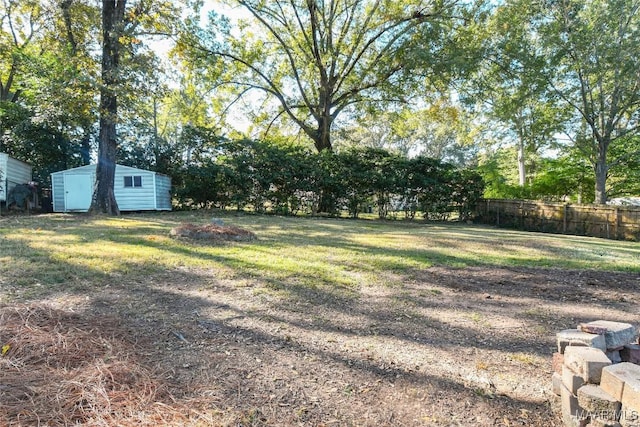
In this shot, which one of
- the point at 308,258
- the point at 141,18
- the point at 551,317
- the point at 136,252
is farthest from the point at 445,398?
the point at 141,18

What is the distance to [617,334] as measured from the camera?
1787 millimetres

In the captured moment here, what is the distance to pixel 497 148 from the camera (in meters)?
19.3

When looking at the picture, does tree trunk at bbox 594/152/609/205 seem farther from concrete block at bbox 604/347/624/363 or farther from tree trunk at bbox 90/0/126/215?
tree trunk at bbox 90/0/126/215

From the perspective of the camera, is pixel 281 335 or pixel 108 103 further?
pixel 108 103

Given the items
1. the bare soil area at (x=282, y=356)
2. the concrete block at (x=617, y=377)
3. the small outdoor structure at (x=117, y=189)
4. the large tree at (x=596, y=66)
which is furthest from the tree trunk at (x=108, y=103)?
the large tree at (x=596, y=66)

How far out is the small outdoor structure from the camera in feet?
44.4

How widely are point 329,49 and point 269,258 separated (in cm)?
1172

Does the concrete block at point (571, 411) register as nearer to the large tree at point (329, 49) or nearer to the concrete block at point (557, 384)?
the concrete block at point (557, 384)

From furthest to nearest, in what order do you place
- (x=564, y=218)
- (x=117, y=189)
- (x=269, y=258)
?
(x=117, y=189) < (x=564, y=218) < (x=269, y=258)

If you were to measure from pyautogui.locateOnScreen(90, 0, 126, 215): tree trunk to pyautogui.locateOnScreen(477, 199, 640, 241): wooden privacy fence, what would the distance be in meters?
12.8

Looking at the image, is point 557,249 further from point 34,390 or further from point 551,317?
point 34,390

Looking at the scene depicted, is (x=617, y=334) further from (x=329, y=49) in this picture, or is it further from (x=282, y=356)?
(x=329, y=49)

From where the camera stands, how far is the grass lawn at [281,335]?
164 cm

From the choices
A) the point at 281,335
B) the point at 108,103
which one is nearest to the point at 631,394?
the point at 281,335
